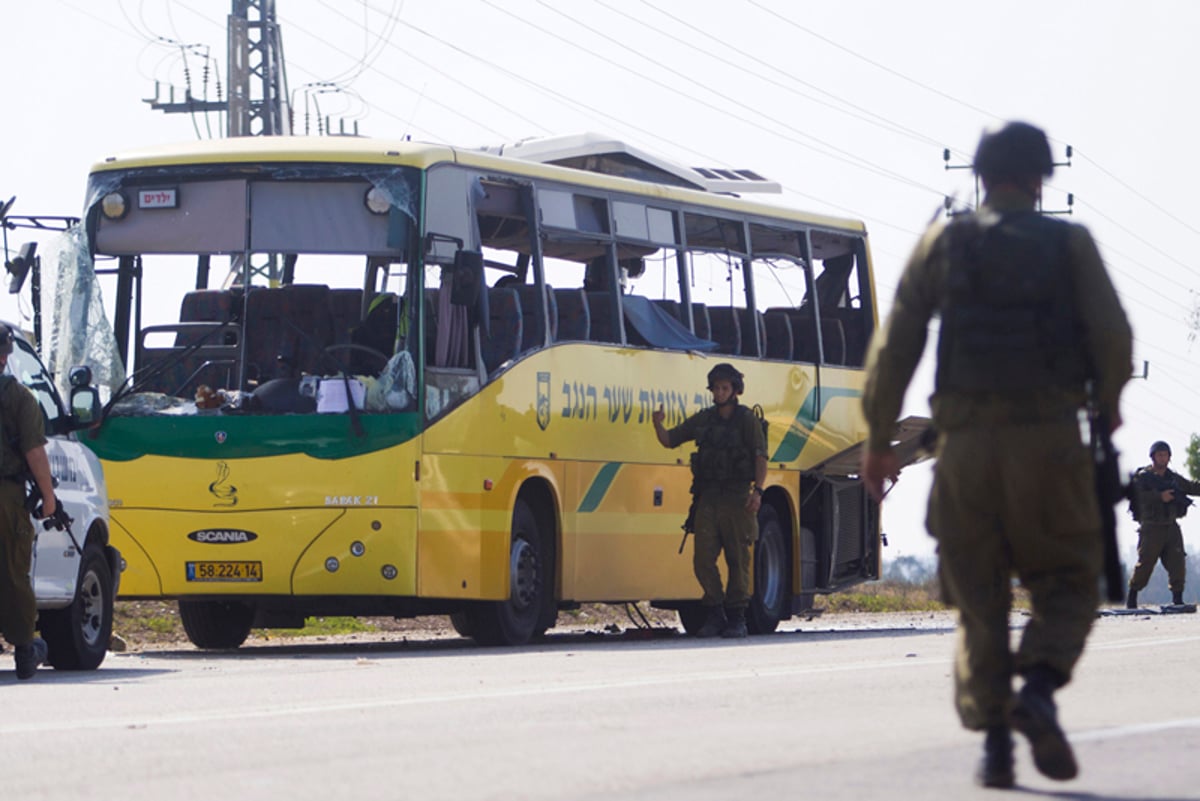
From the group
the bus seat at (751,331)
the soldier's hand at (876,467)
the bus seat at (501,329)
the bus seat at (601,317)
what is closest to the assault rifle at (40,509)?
the bus seat at (501,329)

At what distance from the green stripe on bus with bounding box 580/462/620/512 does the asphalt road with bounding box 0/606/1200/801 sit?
409cm

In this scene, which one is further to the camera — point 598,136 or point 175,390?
point 598,136

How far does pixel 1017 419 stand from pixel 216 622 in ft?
41.1

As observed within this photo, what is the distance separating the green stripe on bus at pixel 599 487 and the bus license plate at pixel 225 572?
305 centimetres

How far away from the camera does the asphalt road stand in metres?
6.91

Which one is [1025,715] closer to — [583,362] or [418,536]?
[418,536]

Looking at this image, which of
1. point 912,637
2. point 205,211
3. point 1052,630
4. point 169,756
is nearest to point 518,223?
point 205,211

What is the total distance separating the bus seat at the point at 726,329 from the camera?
66.6 ft

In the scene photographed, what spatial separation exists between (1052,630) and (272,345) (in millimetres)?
10210

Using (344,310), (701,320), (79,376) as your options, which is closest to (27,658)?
(79,376)

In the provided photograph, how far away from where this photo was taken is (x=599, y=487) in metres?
18.7

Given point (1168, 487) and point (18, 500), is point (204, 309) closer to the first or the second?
point (18, 500)

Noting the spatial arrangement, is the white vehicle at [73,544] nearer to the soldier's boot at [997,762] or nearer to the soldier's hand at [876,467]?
the soldier's hand at [876,467]

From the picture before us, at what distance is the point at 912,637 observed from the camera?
1805 cm
